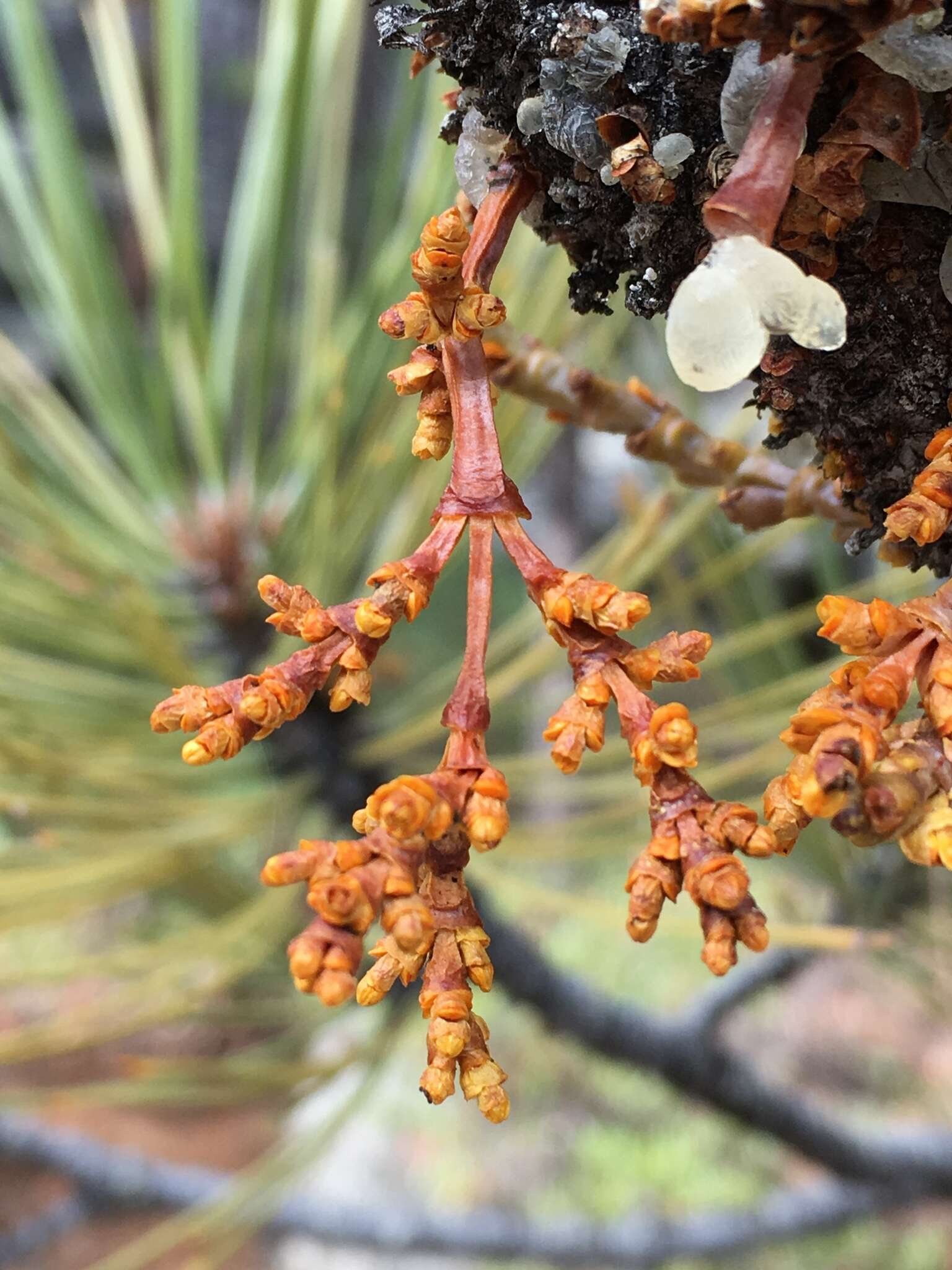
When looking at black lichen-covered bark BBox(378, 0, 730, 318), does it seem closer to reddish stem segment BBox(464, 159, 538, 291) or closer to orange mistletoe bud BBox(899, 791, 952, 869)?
reddish stem segment BBox(464, 159, 538, 291)

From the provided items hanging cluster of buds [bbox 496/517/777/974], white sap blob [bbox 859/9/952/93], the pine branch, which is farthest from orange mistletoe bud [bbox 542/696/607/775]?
the pine branch

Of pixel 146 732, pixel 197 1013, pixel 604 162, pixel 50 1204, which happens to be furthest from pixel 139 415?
pixel 50 1204

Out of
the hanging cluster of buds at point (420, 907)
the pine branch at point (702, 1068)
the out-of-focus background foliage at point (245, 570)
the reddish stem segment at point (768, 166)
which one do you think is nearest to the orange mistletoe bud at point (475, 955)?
the hanging cluster of buds at point (420, 907)

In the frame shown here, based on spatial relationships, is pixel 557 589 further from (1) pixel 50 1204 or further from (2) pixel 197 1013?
(1) pixel 50 1204

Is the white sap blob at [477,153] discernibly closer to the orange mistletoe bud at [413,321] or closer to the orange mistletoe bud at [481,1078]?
the orange mistletoe bud at [413,321]

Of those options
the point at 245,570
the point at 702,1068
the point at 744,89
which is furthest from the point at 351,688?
the point at 702,1068

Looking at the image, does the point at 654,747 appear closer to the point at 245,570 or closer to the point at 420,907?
the point at 420,907
